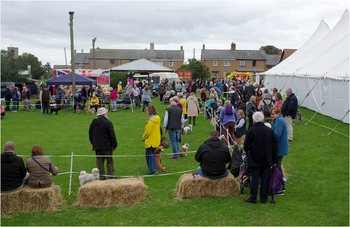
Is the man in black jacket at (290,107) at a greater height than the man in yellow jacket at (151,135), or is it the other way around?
the man in black jacket at (290,107)

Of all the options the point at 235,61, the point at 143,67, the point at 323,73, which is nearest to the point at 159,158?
the point at 323,73

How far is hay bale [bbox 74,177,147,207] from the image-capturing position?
5.77 metres

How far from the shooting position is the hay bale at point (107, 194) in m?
5.77

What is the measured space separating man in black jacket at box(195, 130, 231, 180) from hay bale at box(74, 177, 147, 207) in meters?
1.47

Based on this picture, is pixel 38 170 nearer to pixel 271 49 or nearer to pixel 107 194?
pixel 107 194

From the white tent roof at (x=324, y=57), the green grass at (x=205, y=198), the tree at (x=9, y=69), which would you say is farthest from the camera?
the tree at (x=9, y=69)

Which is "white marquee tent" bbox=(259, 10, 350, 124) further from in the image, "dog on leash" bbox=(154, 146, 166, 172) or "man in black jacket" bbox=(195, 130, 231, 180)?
"man in black jacket" bbox=(195, 130, 231, 180)

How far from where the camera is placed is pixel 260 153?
18.3 ft

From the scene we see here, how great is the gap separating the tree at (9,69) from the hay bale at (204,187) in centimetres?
3938

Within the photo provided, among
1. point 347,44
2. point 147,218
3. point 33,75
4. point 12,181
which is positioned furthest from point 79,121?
point 33,75

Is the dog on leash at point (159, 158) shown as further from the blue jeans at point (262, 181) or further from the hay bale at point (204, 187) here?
the blue jeans at point (262, 181)

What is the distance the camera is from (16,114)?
19.0m

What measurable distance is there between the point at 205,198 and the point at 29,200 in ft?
11.3

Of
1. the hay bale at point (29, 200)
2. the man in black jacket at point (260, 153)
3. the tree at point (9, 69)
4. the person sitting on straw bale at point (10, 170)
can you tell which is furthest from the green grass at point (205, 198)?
the tree at point (9, 69)
